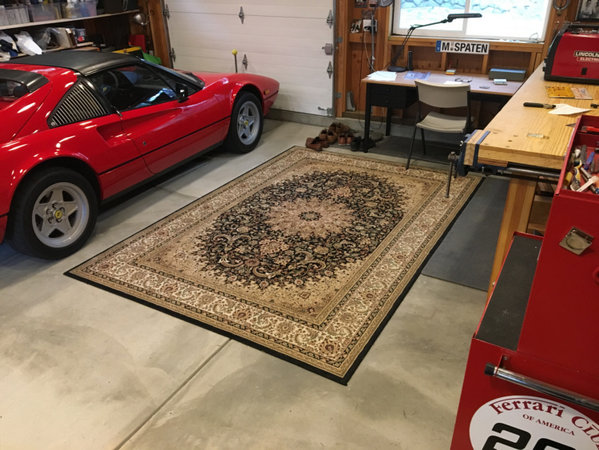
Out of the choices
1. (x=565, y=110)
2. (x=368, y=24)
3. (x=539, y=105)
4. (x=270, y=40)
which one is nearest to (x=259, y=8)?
(x=270, y=40)

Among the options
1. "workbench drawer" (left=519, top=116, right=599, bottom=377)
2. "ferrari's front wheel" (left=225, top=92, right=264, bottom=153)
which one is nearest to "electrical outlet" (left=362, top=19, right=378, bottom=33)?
"ferrari's front wheel" (left=225, top=92, right=264, bottom=153)

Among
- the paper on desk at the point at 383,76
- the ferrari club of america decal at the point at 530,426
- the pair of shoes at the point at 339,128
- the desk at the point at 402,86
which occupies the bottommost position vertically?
Result: the pair of shoes at the point at 339,128

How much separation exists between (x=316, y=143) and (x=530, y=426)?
4.18 metres

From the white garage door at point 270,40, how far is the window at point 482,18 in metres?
0.87

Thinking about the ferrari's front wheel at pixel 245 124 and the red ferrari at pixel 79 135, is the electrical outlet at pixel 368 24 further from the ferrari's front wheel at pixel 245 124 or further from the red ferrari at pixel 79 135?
the red ferrari at pixel 79 135

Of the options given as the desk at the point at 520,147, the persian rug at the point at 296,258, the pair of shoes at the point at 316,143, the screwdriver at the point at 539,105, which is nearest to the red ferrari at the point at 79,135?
the persian rug at the point at 296,258

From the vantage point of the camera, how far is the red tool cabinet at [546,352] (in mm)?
1116

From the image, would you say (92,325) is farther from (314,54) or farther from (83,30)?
(83,30)

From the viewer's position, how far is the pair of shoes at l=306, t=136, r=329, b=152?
520 centimetres

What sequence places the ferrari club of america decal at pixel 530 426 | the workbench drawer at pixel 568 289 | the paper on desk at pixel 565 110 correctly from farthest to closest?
the paper on desk at pixel 565 110 < the ferrari club of america decal at pixel 530 426 < the workbench drawer at pixel 568 289

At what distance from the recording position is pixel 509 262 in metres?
1.69

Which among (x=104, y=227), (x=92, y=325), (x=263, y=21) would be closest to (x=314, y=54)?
(x=263, y=21)

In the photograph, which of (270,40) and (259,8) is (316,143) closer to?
(270,40)

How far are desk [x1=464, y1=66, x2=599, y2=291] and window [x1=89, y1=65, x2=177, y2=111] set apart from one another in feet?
8.75
